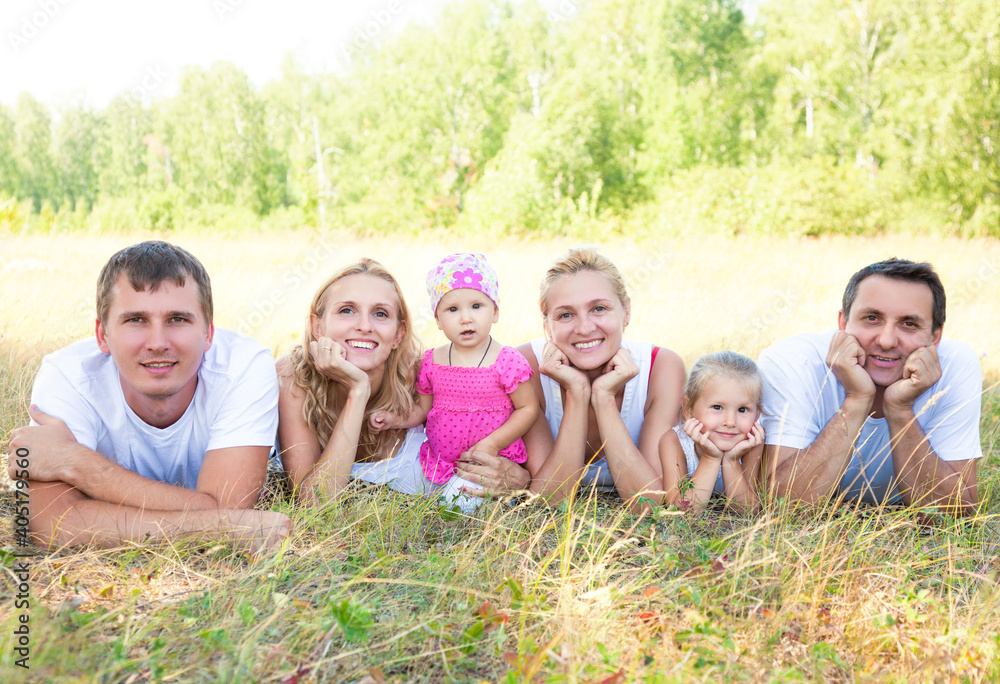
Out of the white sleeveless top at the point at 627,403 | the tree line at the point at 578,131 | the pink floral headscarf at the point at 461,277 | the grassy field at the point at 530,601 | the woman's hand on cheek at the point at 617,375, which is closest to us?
the grassy field at the point at 530,601

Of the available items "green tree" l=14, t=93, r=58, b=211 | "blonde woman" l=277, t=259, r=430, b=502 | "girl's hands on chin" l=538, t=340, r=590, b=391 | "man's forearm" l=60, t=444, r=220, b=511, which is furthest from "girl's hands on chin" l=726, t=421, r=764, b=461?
"green tree" l=14, t=93, r=58, b=211

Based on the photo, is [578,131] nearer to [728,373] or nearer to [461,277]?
[461,277]

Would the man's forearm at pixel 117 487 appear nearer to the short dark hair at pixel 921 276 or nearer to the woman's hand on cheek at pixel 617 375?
the woman's hand on cheek at pixel 617 375

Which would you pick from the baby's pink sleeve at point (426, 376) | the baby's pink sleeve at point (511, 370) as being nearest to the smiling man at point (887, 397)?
the baby's pink sleeve at point (511, 370)

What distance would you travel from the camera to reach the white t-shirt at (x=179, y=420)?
3016mm

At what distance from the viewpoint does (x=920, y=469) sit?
337 cm

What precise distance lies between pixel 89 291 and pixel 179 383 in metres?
5.95

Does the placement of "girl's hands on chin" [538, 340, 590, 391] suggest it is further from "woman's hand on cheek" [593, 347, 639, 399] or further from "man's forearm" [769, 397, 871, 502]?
"man's forearm" [769, 397, 871, 502]

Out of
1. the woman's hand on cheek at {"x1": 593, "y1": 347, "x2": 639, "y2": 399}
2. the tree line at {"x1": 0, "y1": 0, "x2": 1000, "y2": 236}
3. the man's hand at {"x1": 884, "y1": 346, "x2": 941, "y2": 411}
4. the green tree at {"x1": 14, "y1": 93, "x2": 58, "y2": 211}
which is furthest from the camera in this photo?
the green tree at {"x1": 14, "y1": 93, "x2": 58, "y2": 211}

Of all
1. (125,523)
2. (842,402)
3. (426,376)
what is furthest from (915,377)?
(125,523)

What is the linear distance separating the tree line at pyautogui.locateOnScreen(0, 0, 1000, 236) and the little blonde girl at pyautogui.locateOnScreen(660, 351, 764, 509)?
614 inches

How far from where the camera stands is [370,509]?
308 centimetres

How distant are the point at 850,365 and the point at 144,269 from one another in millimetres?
3089

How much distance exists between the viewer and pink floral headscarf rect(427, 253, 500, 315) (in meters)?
3.56
